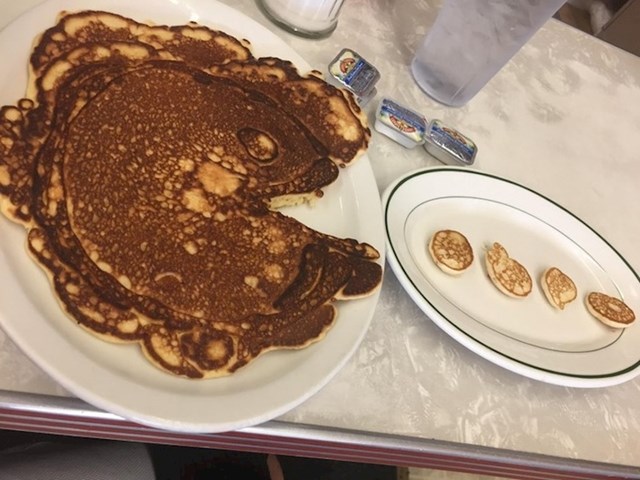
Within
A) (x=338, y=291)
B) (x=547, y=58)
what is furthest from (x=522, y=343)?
(x=547, y=58)

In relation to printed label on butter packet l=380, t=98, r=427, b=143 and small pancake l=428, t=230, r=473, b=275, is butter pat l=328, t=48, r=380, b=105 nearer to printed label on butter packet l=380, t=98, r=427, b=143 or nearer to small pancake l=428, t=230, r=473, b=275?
printed label on butter packet l=380, t=98, r=427, b=143

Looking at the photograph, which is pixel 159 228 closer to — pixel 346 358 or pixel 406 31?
pixel 346 358

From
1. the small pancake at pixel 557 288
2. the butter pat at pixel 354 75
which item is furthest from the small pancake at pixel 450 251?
the butter pat at pixel 354 75

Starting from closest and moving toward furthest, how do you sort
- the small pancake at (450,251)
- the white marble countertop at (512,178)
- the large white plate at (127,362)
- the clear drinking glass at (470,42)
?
the large white plate at (127,362), the white marble countertop at (512,178), the small pancake at (450,251), the clear drinking glass at (470,42)

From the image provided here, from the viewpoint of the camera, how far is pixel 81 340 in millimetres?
648

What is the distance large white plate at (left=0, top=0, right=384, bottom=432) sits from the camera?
61 cm

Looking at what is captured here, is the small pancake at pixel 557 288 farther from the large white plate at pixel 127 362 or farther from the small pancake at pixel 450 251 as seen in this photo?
the large white plate at pixel 127 362

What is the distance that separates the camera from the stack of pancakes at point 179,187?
27.5 inches

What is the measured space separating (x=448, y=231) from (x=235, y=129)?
1.28 feet

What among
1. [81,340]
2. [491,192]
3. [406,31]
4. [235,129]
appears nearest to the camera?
[81,340]

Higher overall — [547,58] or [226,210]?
[547,58]

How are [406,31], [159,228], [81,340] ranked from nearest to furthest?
[81,340] → [159,228] → [406,31]

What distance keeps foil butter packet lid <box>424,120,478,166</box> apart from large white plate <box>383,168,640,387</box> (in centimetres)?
5

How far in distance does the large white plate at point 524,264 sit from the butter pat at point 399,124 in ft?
0.30
